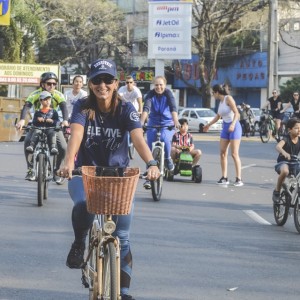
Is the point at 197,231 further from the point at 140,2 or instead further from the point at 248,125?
the point at 140,2

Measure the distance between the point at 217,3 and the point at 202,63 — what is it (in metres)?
3.78

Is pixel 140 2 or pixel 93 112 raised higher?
pixel 140 2

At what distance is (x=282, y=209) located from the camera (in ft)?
38.0

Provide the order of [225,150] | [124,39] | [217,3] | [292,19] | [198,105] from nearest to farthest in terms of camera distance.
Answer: [225,150], [217,3], [292,19], [124,39], [198,105]

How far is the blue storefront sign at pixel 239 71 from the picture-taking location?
6788cm

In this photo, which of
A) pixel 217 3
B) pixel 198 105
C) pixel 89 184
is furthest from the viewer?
pixel 198 105

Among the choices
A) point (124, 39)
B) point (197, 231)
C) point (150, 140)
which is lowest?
point (197, 231)

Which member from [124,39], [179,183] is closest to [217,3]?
[124,39]

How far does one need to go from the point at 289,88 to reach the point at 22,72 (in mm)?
24166

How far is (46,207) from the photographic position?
12836 mm

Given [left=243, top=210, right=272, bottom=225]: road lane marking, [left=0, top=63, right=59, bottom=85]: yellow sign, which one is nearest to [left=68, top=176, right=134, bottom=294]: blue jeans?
[left=243, top=210, right=272, bottom=225]: road lane marking

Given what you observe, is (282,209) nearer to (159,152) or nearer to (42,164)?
(159,152)

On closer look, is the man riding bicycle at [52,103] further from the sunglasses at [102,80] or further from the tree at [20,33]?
the tree at [20,33]

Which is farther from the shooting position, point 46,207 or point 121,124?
point 46,207
